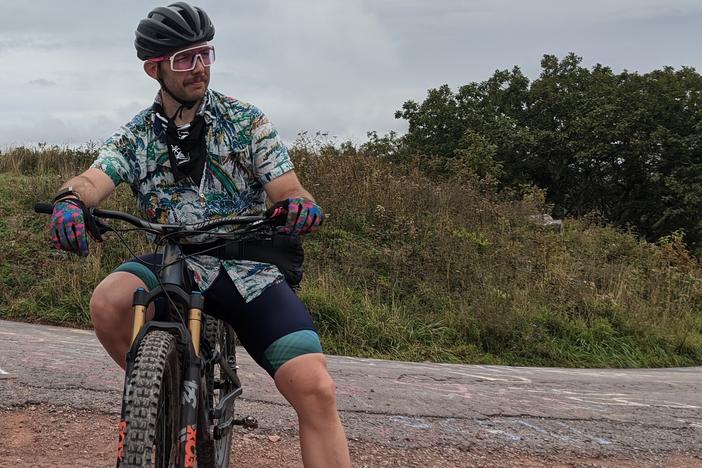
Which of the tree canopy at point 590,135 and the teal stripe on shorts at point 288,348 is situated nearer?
the teal stripe on shorts at point 288,348

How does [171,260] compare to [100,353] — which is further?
[100,353]

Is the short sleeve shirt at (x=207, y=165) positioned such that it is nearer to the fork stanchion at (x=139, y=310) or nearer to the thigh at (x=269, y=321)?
the thigh at (x=269, y=321)

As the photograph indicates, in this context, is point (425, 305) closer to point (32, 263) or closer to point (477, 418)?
point (477, 418)

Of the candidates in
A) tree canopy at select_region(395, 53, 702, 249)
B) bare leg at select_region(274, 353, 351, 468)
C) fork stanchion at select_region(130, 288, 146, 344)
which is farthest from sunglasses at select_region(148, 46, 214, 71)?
tree canopy at select_region(395, 53, 702, 249)

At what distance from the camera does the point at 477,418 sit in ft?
14.2

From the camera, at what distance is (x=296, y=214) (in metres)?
2.04

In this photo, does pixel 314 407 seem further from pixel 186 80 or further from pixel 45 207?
pixel 186 80

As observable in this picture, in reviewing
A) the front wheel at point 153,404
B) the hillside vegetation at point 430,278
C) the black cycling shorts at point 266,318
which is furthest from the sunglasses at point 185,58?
the hillside vegetation at point 430,278

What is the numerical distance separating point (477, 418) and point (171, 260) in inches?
114

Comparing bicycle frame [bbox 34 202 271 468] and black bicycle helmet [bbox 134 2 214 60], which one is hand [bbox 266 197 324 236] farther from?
black bicycle helmet [bbox 134 2 214 60]

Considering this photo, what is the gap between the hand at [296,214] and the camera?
2043mm

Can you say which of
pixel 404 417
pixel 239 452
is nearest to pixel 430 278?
pixel 404 417

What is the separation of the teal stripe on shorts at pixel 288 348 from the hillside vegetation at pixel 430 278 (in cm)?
541

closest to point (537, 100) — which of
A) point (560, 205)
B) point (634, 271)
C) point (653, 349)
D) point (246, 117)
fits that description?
point (560, 205)
